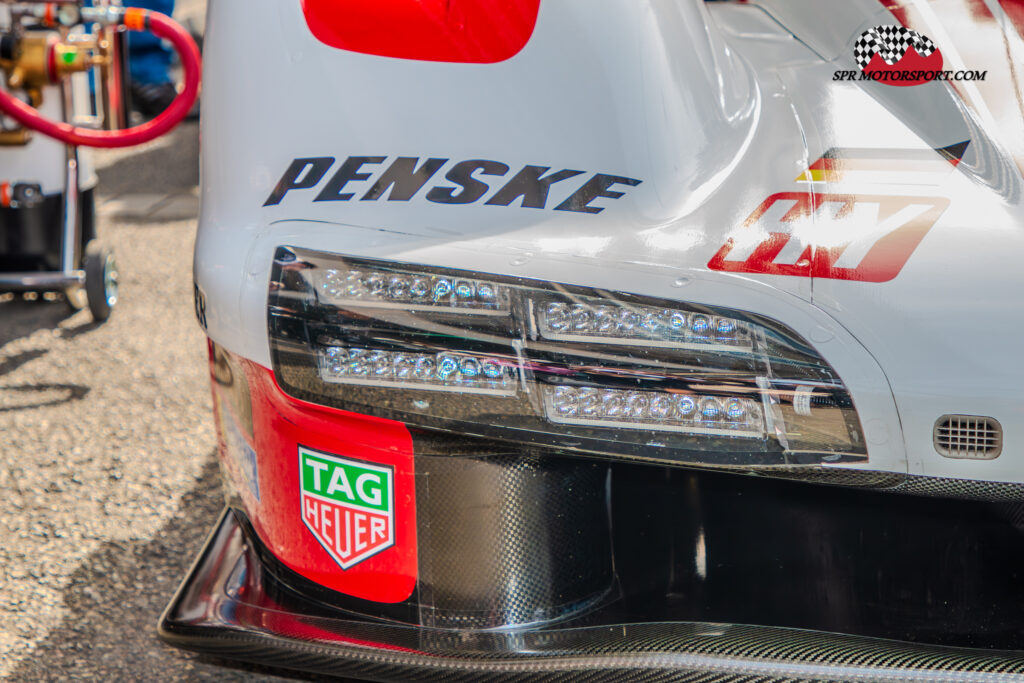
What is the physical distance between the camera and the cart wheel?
3.06 meters

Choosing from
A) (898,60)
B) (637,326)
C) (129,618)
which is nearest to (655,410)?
(637,326)

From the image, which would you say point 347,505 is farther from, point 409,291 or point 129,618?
point 129,618

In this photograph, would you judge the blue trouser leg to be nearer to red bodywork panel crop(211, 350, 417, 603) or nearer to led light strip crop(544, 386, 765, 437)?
red bodywork panel crop(211, 350, 417, 603)

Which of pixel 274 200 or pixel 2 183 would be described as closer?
pixel 274 200

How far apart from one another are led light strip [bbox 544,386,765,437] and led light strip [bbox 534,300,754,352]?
2.1 inches

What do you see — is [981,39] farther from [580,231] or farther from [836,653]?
[836,653]

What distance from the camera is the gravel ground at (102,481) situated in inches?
67.6

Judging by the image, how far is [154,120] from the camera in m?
2.73

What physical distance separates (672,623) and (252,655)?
0.51 meters

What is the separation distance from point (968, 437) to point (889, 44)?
0.49 metres

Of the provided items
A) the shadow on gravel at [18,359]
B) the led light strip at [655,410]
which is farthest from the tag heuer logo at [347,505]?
the shadow on gravel at [18,359]

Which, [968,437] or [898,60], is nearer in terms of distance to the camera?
[968,437]

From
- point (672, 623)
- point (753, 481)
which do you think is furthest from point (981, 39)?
point (672, 623)

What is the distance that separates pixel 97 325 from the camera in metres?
3.17
